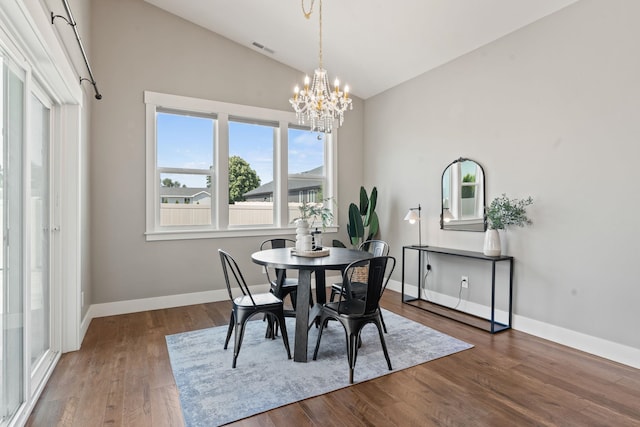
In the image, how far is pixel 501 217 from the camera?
3506mm

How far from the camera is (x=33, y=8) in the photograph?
1.80 m

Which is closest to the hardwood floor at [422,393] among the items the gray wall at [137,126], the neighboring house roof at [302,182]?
the gray wall at [137,126]

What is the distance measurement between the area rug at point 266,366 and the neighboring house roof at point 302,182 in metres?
2.02

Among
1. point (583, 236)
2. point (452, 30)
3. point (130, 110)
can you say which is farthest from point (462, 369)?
point (130, 110)

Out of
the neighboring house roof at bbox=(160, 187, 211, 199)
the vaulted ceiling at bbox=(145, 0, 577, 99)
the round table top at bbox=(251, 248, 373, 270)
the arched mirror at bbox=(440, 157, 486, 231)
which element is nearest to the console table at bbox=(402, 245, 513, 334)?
the arched mirror at bbox=(440, 157, 486, 231)

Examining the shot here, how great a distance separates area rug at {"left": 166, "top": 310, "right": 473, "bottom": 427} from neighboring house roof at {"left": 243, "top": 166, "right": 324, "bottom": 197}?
2.02 metres

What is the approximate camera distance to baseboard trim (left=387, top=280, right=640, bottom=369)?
277cm

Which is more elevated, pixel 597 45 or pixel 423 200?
pixel 597 45

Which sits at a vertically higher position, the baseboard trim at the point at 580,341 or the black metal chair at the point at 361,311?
the black metal chair at the point at 361,311

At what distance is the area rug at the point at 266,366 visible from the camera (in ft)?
7.30

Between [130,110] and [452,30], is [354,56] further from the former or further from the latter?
[130,110]

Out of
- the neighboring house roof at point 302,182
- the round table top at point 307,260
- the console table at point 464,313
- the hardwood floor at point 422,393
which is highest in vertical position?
the neighboring house roof at point 302,182

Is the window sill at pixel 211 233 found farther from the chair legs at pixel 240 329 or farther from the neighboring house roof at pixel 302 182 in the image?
the chair legs at pixel 240 329

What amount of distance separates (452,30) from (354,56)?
1.28 metres
